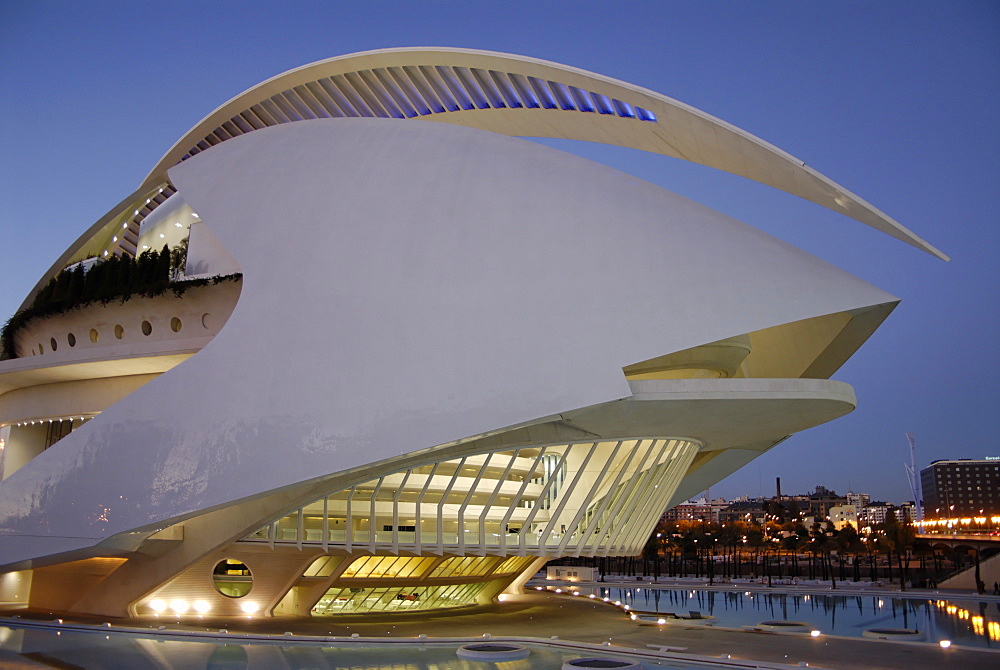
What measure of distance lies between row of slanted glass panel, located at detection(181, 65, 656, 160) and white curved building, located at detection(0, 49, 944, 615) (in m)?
0.14

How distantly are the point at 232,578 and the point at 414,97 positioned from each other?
13.2m

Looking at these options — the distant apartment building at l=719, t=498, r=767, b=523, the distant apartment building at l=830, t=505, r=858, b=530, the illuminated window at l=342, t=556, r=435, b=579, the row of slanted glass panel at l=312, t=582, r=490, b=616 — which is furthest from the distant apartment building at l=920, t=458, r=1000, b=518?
the illuminated window at l=342, t=556, r=435, b=579

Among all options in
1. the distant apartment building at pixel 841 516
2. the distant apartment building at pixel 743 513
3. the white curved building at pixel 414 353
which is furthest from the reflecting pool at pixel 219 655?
the distant apartment building at pixel 841 516

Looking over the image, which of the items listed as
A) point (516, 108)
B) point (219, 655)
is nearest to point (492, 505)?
point (219, 655)

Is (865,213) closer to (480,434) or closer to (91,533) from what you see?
(480,434)

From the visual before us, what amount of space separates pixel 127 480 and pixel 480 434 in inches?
250

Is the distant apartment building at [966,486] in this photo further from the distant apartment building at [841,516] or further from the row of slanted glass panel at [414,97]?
the row of slanted glass panel at [414,97]

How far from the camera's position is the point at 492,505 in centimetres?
1809

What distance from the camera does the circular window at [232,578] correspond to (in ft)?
63.8

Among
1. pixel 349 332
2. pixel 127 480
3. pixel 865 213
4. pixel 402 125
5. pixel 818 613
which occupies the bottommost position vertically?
pixel 818 613

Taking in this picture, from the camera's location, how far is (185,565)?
1767cm

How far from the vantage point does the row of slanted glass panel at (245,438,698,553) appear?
53.9 feet

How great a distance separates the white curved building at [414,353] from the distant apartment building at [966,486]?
159m

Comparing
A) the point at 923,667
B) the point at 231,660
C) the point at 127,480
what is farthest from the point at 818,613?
the point at 127,480
